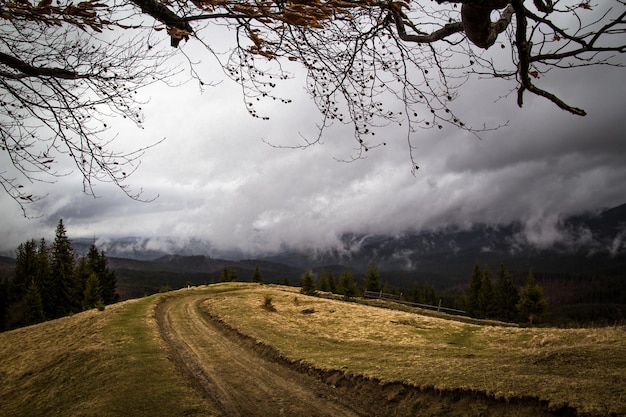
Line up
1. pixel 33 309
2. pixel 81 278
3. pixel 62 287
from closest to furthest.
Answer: pixel 33 309, pixel 62 287, pixel 81 278

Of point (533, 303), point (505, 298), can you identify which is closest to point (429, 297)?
point (505, 298)

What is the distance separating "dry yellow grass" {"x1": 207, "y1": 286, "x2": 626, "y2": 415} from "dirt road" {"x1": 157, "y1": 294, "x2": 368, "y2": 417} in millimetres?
1077

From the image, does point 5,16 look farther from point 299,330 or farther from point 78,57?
point 299,330

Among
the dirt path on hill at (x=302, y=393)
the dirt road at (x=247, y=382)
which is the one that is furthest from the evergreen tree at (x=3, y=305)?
the dirt path on hill at (x=302, y=393)

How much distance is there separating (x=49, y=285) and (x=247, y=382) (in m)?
53.0

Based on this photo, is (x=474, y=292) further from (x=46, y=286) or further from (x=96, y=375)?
(x=46, y=286)

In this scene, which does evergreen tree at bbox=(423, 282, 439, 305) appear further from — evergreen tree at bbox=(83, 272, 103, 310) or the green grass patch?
the green grass patch

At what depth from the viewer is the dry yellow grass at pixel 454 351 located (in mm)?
6738

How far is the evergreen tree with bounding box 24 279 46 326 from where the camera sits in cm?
4394

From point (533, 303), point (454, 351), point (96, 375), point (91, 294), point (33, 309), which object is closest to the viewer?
point (96, 375)

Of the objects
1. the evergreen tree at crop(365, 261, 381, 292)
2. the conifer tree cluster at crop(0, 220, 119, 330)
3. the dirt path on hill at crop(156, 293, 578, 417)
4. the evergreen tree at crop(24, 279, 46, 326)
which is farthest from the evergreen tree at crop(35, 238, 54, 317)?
the evergreen tree at crop(365, 261, 381, 292)

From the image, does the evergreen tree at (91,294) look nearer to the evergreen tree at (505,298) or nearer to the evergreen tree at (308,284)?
the evergreen tree at (308,284)

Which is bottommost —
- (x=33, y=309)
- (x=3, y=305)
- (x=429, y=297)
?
(x=429, y=297)

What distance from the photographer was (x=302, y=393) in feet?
31.3
